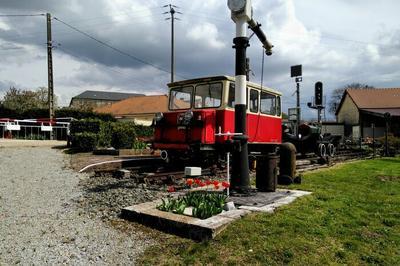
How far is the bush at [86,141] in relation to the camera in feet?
52.4

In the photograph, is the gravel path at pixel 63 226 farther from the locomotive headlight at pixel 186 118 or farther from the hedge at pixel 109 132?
the hedge at pixel 109 132

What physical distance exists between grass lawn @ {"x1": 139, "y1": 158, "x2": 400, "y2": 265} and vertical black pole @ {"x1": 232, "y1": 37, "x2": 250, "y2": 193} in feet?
3.45

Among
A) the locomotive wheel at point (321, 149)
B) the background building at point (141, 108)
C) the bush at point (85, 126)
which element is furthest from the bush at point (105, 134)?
the background building at point (141, 108)

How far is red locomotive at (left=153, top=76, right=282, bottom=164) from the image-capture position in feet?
33.1

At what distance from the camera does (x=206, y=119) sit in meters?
10.0

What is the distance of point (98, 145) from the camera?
651 inches

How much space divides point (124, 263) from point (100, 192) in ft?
12.3

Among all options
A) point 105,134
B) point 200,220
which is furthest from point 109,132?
point 200,220

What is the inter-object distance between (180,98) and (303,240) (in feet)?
25.5

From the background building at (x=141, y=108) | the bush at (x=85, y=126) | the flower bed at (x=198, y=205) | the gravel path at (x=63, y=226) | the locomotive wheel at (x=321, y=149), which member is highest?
the background building at (x=141, y=108)

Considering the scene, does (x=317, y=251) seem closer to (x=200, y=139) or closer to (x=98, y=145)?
(x=200, y=139)

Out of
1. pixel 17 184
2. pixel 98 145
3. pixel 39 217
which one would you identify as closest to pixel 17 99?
pixel 98 145

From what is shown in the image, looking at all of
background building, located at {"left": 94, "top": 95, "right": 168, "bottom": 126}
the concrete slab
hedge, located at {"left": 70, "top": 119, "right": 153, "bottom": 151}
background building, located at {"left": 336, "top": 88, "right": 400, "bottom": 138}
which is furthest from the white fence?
background building, located at {"left": 336, "top": 88, "right": 400, "bottom": 138}

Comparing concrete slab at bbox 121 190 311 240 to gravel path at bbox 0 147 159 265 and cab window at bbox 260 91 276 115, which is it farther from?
cab window at bbox 260 91 276 115
